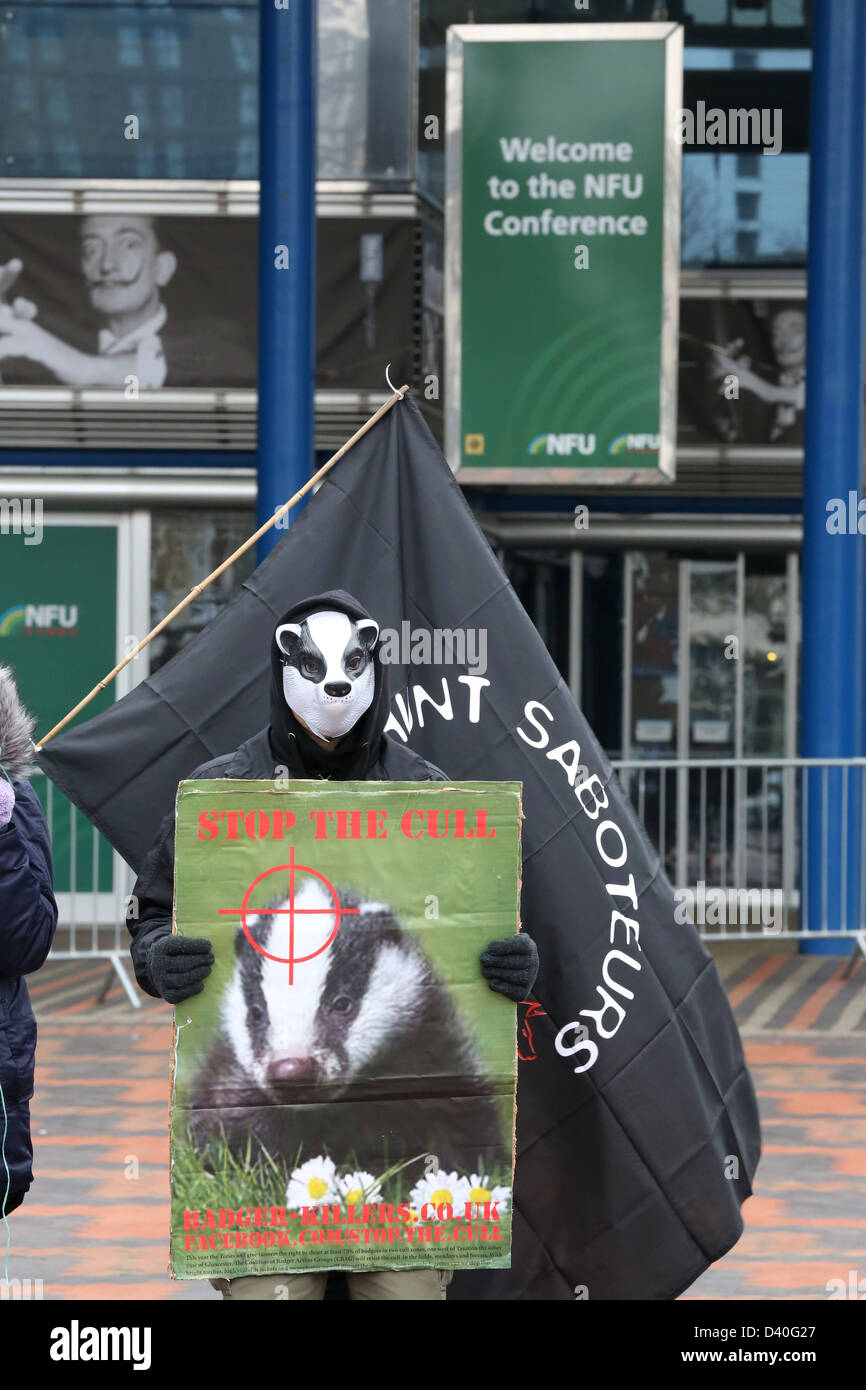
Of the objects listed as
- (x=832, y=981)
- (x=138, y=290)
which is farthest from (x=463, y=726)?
(x=138, y=290)

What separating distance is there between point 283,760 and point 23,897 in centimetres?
60

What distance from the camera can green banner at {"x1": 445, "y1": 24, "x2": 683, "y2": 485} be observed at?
37.8 ft

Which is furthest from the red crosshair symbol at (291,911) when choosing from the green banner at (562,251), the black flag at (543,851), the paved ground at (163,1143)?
the green banner at (562,251)

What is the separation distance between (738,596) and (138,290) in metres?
4.89

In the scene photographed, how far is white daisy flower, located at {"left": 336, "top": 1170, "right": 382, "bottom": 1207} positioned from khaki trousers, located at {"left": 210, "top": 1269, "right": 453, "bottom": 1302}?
0.15 m

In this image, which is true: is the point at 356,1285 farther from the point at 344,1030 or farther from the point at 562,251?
the point at 562,251

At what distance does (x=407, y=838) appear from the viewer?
377 centimetres

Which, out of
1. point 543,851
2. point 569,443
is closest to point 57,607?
point 569,443

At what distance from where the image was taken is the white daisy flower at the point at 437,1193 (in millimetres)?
3742

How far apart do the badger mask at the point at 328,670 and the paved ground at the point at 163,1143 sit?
8.53 feet

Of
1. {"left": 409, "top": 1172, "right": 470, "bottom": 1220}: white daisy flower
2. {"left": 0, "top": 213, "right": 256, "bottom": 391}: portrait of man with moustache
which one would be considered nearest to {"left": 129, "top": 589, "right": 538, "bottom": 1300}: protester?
{"left": 409, "top": 1172, "right": 470, "bottom": 1220}: white daisy flower

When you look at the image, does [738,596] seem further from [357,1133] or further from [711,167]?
[357,1133]

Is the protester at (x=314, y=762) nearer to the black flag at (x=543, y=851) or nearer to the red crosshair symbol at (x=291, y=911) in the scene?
the red crosshair symbol at (x=291, y=911)
